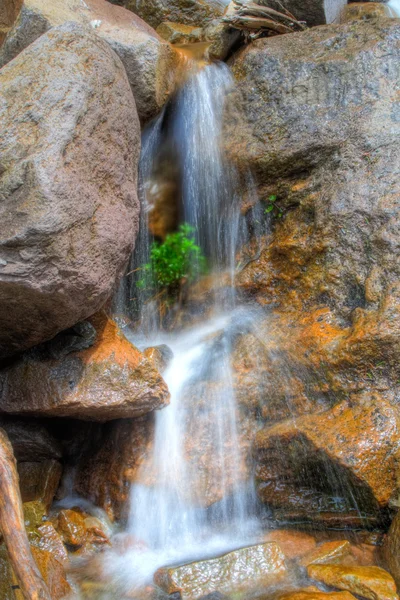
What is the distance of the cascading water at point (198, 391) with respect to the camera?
407 centimetres

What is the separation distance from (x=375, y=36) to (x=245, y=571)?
535 centimetres

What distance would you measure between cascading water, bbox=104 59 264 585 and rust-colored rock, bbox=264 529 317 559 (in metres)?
0.20

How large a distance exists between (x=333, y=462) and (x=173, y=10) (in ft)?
24.6

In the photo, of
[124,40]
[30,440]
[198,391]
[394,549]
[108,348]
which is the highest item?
[124,40]

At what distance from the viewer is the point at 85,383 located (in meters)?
4.00

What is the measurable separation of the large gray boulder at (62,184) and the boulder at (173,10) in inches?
190

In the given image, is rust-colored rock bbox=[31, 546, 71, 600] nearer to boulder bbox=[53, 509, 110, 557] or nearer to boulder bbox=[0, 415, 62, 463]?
boulder bbox=[53, 509, 110, 557]

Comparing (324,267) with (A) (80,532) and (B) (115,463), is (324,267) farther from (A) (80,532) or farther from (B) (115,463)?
(A) (80,532)

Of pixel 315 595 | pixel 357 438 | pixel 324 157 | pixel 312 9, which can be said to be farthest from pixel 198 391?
pixel 312 9

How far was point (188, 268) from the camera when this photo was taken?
19.8 ft

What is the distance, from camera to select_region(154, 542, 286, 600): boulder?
3316 millimetres

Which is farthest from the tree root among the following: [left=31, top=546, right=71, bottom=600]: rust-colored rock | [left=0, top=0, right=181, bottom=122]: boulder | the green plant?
[left=0, top=0, right=181, bottom=122]: boulder

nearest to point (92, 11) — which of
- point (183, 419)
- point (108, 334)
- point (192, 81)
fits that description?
point (192, 81)

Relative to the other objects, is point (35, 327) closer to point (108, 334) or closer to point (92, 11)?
point (108, 334)
